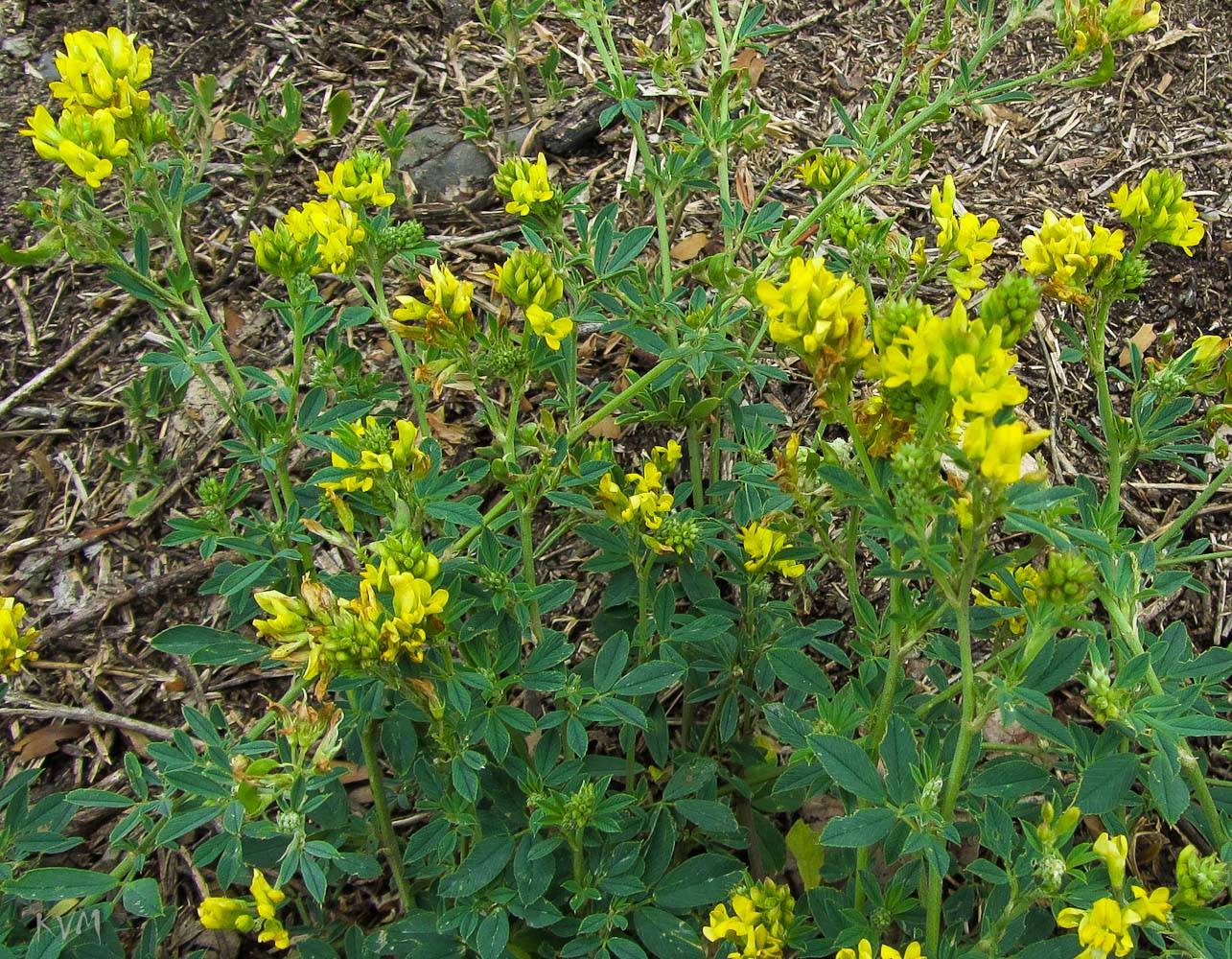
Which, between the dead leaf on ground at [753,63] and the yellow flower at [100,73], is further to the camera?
the dead leaf on ground at [753,63]

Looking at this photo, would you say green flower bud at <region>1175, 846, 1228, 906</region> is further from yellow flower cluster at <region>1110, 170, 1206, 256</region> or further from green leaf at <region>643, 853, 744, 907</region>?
yellow flower cluster at <region>1110, 170, 1206, 256</region>

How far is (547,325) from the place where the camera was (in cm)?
197

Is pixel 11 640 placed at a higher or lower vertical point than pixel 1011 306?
lower

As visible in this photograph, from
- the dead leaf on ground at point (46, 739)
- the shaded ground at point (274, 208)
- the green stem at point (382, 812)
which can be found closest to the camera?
the green stem at point (382, 812)

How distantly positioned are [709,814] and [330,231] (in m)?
1.52

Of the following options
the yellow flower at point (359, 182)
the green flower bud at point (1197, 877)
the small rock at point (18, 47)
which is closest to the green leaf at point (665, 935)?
the green flower bud at point (1197, 877)

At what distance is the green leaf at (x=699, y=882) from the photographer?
1988mm

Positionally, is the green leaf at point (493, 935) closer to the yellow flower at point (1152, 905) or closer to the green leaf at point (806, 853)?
the green leaf at point (806, 853)

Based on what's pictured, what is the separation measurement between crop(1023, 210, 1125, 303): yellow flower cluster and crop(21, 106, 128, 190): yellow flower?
1.96 metres

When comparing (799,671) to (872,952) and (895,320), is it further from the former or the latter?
(895,320)

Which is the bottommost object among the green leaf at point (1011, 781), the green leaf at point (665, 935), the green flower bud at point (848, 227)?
the green leaf at point (665, 935)

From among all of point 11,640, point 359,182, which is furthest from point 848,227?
point 11,640

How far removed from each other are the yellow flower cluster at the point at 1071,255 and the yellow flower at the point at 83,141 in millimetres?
1955

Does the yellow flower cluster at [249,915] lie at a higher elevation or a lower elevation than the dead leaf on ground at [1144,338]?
lower
